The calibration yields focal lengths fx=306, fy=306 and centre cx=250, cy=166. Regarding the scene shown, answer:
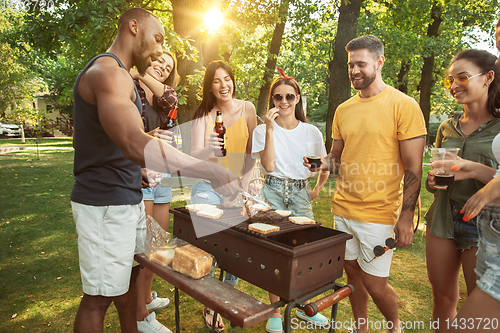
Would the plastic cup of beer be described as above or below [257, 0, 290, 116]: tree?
below

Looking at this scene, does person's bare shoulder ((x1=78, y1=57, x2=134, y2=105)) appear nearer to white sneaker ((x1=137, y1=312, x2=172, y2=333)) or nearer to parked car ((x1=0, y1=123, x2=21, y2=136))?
white sneaker ((x1=137, y1=312, x2=172, y2=333))

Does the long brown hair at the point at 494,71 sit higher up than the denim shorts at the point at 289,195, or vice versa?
the long brown hair at the point at 494,71

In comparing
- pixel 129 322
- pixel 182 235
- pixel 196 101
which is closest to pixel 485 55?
pixel 182 235

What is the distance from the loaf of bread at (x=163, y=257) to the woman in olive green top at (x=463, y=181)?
2.16m

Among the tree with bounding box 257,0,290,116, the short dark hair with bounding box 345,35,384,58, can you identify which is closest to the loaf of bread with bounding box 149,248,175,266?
the short dark hair with bounding box 345,35,384,58

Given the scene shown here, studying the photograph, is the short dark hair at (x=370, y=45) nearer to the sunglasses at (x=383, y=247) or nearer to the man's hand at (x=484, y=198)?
the man's hand at (x=484, y=198)

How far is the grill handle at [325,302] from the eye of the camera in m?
1.74

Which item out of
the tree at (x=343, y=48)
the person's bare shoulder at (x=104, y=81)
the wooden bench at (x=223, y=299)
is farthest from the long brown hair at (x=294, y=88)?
the tree at (x=343, y=48)

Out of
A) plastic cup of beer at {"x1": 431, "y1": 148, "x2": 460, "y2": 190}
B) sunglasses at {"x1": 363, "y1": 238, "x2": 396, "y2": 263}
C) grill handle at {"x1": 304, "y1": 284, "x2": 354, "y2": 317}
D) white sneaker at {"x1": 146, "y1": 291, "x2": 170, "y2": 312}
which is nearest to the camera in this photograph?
grill handle at {"x1": 304, "y1": 284, "x2": 354, "y2": 317}

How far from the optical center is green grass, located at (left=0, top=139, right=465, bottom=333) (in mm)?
3539

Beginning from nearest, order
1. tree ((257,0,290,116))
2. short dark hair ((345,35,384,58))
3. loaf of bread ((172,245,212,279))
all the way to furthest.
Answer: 1. loaf of bread ((172,245,212,279))
2. short dark hair ((345,35,384,58))
3. tree ((257,0,290,116))

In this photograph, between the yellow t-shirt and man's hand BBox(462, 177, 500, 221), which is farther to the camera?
the yellow t-shirt

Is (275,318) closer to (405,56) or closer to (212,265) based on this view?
(212,265)

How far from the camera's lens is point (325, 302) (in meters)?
1.83
